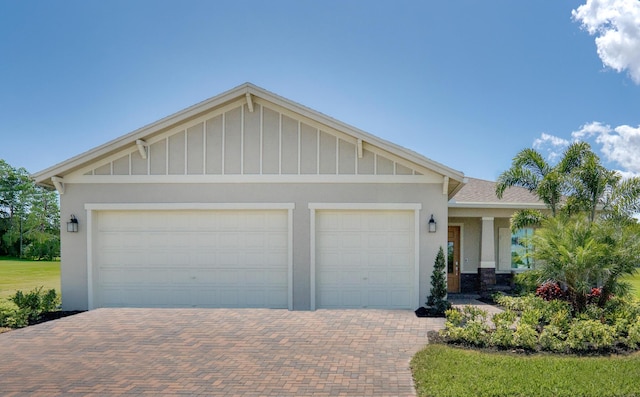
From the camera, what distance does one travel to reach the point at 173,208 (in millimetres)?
11453

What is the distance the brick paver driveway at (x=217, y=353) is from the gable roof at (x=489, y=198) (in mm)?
6147

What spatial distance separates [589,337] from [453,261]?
8.46 metres

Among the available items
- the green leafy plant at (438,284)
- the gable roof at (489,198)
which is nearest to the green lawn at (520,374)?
the green leafy plant at (438,284)

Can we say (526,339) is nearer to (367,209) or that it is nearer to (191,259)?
(367,209)

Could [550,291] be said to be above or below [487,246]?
below

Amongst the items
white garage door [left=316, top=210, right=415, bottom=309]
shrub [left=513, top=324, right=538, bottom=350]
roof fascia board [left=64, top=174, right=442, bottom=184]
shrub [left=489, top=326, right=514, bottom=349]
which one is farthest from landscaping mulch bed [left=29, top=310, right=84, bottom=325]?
shrub [left=513, top=324, right=538, bottom=350]

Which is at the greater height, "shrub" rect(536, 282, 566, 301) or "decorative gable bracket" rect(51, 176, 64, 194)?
"decorative gable bracket" rect(51, 176, 64, 194)

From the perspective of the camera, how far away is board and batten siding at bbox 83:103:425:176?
11211 mm

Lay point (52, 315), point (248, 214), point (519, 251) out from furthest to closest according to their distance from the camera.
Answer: point (519, 251) → point (248, 214) → point (52, 315)

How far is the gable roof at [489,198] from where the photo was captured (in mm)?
14992

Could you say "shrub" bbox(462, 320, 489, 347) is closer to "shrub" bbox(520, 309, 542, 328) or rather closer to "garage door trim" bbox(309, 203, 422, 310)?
"shrub" bbox(520, 309, 542, 328)

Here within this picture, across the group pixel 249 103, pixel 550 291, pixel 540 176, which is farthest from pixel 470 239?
pixel 249 103

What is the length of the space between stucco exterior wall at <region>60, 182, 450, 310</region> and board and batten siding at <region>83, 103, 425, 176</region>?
358 millimetres

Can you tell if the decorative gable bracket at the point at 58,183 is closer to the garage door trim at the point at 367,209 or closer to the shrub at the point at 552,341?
the garage door trim at the point at 367,209
